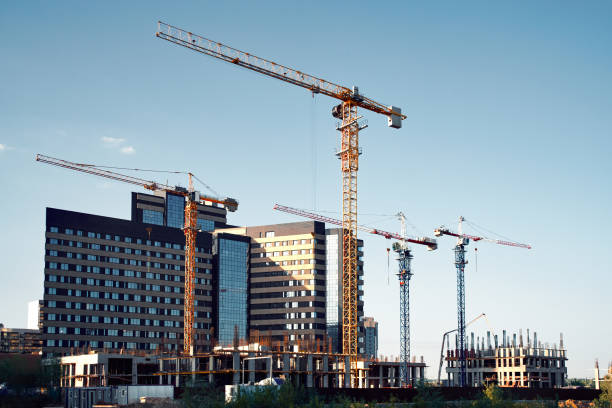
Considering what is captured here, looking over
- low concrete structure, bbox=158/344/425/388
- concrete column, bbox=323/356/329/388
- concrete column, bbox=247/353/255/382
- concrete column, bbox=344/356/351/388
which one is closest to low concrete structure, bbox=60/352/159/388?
low concrete structure, bbox=158/344/425/388

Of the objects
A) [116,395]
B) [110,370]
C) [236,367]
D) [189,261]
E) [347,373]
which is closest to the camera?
[116,395]

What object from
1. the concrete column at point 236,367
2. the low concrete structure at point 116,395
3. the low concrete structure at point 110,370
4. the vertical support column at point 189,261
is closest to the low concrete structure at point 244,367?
the concrete column at point 236,367

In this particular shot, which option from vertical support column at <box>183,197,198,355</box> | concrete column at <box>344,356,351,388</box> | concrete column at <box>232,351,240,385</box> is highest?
vertical support column at <box>183,197,198,355</box>

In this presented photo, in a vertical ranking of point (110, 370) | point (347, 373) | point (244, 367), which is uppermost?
point (244, 367)

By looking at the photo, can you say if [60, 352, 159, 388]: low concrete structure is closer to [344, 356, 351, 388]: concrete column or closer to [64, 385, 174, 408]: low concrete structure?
[344, 356, 351, 388]: concrete column

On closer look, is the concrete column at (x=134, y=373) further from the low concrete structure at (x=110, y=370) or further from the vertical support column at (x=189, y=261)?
the vertical support column at (x=189, y=261)

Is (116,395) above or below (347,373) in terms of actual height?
above

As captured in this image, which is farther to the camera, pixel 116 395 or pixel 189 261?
pixel 189 261

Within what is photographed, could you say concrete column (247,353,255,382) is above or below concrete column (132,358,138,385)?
above

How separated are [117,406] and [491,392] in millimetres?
Answer: 45703

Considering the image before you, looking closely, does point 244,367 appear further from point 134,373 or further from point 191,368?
point 134,373

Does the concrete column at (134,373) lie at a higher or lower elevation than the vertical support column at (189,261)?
lower

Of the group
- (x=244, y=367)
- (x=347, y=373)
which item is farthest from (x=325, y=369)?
(x=244, y=367)

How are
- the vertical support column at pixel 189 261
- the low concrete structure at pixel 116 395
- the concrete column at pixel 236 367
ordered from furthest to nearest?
the vertical support column at pixel 189 261
the concrete column at pixel 236 367
the low concrete structure at pixel 116 395
